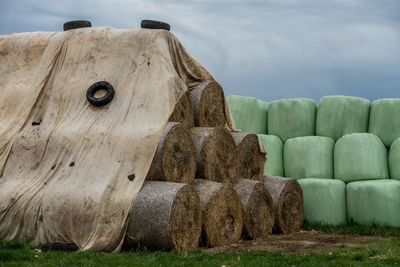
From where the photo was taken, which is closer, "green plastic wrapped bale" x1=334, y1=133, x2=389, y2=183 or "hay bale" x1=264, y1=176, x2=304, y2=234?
"hay bale" x1=264, y1=176, x2=304, y2=234

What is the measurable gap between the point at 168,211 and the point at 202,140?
176 centimetres

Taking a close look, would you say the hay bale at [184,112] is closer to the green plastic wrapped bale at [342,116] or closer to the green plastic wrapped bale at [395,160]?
the green plastic wrapped bale at [342,116]

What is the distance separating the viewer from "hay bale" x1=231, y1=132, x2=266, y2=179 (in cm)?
960

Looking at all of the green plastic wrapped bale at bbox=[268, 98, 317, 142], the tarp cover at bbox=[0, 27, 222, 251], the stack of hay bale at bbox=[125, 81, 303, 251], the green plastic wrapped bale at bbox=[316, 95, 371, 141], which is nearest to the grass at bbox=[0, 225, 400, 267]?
the stack of hay bale at bbox=[125, 81, 303, 251]

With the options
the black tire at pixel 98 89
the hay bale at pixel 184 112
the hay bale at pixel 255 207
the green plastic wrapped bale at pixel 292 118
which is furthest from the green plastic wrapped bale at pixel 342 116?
the black tire at pixel 98 89

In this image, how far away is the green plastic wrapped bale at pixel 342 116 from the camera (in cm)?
1206

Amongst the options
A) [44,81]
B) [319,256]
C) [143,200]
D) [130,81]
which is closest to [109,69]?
[130,81]

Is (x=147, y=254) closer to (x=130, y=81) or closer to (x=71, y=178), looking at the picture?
(x=71, y=178)

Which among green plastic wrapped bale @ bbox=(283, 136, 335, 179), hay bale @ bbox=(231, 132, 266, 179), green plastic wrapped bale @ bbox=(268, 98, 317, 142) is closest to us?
hay bale @ bbox=(231, 132, 266, 179)

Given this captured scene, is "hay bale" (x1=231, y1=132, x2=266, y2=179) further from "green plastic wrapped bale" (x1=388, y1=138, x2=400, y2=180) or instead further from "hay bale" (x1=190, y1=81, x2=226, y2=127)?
"green plastic wrapped bale" (x1=388, y1=138, x2=400, y2=180)

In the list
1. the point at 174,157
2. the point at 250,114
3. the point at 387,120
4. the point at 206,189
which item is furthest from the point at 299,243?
the point at 250,114

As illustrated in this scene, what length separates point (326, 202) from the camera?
1121cm

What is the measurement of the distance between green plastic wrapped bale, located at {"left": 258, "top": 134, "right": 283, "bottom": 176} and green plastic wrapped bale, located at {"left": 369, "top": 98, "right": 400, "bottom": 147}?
70.7 inches

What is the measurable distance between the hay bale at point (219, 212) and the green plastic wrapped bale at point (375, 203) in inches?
125
